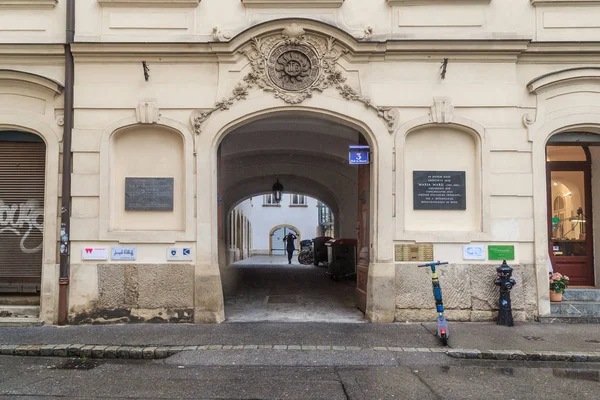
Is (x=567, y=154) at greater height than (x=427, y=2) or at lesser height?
lesser

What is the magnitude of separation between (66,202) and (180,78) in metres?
2.87

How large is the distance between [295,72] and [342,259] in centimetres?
752

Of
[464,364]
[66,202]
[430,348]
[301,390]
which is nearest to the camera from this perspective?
[301,390]

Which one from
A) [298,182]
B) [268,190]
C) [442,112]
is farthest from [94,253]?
[268,190]

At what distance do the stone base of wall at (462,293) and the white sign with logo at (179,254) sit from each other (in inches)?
140

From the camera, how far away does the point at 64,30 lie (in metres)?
8.84

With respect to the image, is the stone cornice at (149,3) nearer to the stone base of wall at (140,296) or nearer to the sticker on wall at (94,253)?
the sticker on wall at (94,253)

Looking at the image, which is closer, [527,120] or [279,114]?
[527,120]

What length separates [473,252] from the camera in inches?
338

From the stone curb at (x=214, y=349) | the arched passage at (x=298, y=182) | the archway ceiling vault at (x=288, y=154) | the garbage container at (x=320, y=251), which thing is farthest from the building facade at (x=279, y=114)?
the garbage container at (x=320, y=251)

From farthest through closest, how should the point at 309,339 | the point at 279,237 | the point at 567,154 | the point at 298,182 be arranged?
the point at 279,237 < the point at 298,182 < the point at 567,154 < the point at 309,339

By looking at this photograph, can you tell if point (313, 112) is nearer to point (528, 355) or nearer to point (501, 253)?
point (501, 253)

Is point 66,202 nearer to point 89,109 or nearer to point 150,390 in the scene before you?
point 89,109

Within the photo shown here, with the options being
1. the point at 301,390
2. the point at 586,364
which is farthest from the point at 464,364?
the point at 301,390
